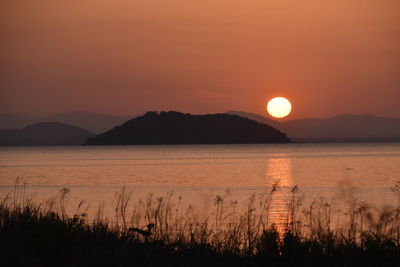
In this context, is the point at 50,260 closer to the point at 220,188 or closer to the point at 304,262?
the point at 304,262

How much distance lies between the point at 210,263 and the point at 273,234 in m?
1.80

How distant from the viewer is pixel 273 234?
11930 mm

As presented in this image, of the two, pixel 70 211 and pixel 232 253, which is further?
pixel 70 211

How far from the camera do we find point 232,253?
11.9 meters

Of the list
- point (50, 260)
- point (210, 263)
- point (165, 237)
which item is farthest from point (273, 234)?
point (50, 260)

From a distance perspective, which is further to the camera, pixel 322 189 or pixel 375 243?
pixel 322 189

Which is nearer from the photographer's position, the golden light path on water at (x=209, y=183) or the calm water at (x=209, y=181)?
the golden light path on water at (x=209, y=183)

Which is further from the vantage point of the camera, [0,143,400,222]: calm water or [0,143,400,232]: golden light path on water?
[0,143,400,222]: calm water

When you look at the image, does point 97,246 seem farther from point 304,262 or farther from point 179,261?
point 304,262

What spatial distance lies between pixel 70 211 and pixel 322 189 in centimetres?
2668

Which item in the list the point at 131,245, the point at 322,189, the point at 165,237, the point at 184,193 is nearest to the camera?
the point at 131,245

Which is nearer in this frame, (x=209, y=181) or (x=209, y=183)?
(x=209, y=183)

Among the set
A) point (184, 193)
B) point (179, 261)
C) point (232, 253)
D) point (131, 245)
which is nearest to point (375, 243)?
point (232, 253)

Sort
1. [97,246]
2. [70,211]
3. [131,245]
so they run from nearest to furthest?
[97,246]
[131,245]
[70,211]
